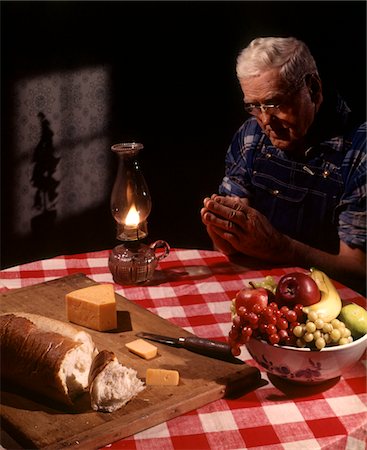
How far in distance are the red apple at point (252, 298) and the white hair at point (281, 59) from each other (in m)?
1.45

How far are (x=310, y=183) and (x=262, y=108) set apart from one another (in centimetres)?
37

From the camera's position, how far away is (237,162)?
330cm

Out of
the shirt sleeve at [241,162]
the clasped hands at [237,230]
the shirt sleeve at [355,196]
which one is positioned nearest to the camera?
the clasped hands at [237,230]

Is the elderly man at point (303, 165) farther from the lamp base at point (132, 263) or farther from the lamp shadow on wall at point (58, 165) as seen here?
the lamp shadow on wall at point (58, 165)

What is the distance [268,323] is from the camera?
1.60m

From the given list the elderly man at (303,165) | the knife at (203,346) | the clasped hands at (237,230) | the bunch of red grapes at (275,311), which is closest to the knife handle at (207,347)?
the knife at (203,346)

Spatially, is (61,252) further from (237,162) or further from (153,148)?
(237,162)

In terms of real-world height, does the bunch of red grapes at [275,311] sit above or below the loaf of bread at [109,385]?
above

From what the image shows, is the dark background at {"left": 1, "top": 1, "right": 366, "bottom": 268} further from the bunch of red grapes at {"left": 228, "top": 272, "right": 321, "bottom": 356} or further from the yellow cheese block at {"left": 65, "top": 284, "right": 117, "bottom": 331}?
the bunch of red grapes at {"left": 228, "top": 272, "right": 321, "bottom": 356}

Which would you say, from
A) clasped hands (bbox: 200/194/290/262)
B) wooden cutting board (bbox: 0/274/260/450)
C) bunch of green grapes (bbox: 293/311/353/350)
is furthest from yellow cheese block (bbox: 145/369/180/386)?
clasped hands (bbox: 200/194/290/262)

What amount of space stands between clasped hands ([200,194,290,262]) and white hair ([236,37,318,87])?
0.58 meters

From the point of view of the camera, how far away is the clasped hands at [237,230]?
2.58 m

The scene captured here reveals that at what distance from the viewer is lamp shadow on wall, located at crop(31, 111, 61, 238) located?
414 cm

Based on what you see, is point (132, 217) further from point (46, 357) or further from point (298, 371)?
point (298, 371)
